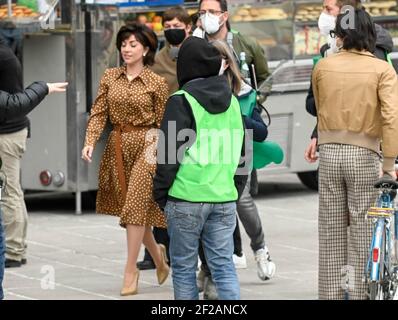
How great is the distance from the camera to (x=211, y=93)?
7.77 meters

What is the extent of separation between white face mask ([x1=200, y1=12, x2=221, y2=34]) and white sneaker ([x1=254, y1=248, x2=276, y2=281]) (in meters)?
1.61

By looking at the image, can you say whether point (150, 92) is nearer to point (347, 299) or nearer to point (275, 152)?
point (275, 152)

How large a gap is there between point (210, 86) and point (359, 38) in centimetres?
108

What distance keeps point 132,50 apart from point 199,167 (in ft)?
6.27

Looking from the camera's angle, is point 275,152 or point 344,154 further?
point 275,152

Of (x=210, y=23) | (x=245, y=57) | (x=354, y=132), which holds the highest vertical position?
(x=210, y=23)

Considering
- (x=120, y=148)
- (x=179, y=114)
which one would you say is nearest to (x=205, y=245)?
(x=179, y=114)

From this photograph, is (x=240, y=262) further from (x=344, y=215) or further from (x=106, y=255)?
(x=344, y=215)

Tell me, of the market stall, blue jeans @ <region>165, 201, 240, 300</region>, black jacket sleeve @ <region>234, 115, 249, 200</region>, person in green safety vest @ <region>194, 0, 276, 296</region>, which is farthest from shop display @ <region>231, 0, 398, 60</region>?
blue jeans @ <region>165, 201, 240, 300</region>

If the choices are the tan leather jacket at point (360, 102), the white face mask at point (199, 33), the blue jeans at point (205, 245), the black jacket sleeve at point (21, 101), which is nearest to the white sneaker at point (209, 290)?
the blue jeans at point (205, 245)

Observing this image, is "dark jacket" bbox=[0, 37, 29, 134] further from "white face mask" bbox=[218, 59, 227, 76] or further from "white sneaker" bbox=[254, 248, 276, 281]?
"white face mask" bbox=[218, 59, 227, 76]

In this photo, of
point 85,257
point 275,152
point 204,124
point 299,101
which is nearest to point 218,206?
point 204,124

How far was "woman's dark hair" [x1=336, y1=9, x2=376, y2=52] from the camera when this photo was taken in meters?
8.32

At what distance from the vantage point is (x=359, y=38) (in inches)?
328
